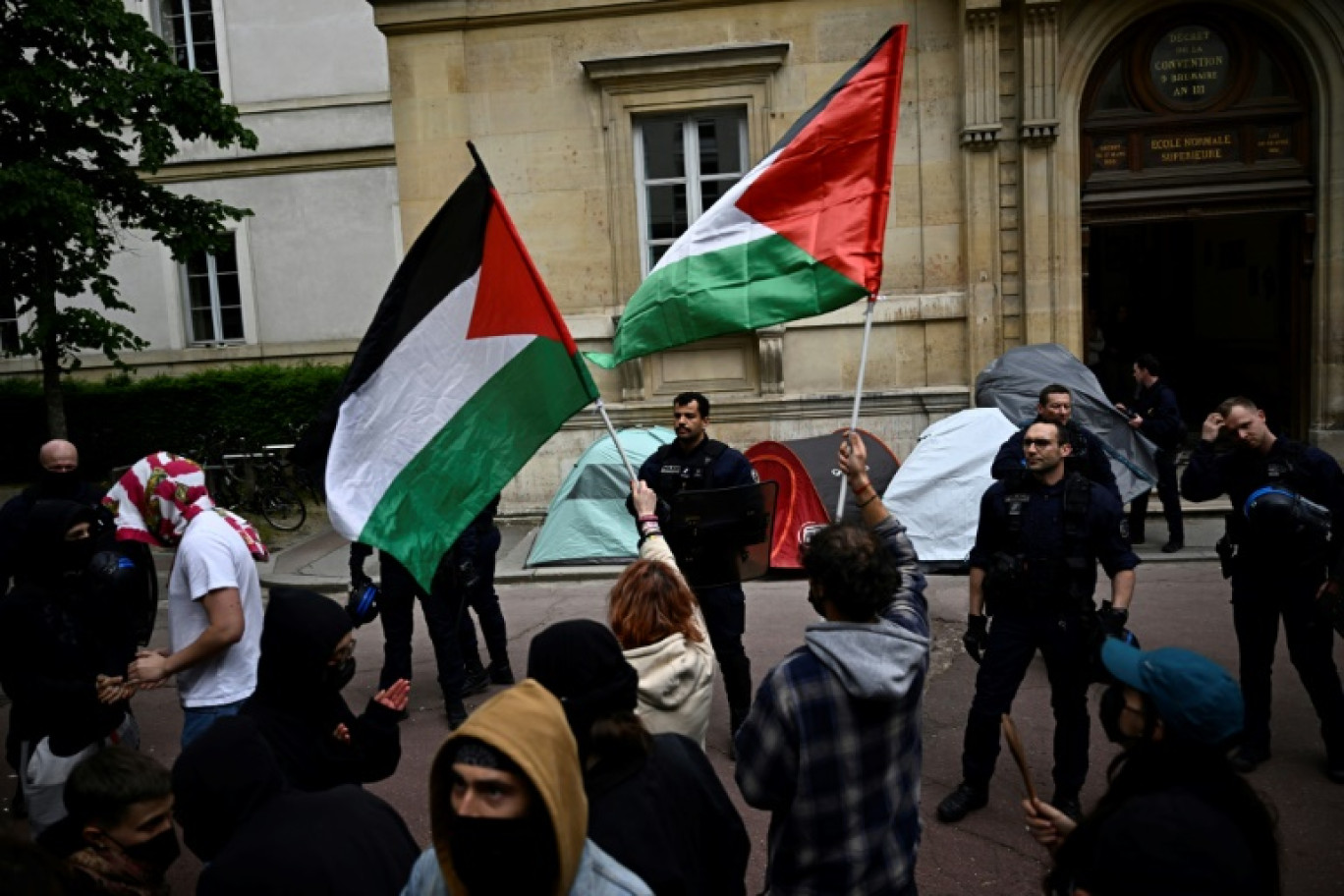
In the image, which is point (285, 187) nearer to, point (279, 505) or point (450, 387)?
point (279, 505)

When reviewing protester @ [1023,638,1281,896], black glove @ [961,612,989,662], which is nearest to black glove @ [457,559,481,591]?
black glove @ [961,612,989,662]

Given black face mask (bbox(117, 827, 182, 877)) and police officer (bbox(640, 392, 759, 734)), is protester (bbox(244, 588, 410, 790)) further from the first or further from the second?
police officer (bbox(640, 392, 759, 734))

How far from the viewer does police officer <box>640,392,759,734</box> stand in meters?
A: 6.07

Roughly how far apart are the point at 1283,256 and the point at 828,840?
14.1 m

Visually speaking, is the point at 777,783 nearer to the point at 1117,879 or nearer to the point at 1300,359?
the point at 1117,879

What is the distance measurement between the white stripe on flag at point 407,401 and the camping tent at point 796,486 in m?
5.95

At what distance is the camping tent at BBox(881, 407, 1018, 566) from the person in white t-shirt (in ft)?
23.2

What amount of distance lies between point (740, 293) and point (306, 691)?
119 inches

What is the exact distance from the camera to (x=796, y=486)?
1077 centimetres

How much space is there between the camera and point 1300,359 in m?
13.0

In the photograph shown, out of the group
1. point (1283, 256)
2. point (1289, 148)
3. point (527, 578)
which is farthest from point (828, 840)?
point (1283, 256)

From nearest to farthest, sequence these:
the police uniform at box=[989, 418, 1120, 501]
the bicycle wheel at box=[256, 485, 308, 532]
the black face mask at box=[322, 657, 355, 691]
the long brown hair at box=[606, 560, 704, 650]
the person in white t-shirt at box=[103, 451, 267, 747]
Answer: the black face mask at box=[322, 657, 355, 691]
the long brown hair at box=[606, 560, 704, 650]
the person in white t-shirt at box=[103, 451, 267, 747]
the police uniform at box=[989, 418, 1120, 501]
the bicycle wheel at box=[256, 485, 308, 532]

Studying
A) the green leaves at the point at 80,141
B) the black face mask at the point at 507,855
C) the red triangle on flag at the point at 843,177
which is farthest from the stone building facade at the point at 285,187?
the black face mask at the point at 507,855

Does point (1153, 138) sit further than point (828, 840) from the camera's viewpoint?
Yes
